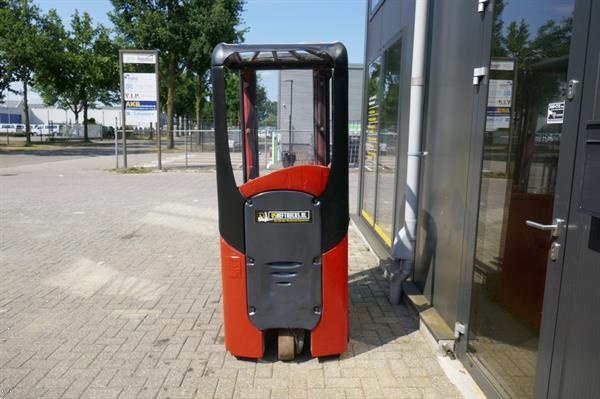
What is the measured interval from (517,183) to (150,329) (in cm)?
306

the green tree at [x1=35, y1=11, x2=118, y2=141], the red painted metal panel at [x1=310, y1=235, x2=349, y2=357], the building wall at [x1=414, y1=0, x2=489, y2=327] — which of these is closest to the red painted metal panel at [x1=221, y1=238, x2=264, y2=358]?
the red painted metal panel at [x1=310, y1=235, x2=349, y2=357]

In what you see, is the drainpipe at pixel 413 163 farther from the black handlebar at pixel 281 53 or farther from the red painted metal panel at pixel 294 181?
the red painted metal panel at pixel 294 181

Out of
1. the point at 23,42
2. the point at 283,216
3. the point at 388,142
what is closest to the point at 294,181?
the point at 283,216

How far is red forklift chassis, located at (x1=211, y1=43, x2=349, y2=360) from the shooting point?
303 cm

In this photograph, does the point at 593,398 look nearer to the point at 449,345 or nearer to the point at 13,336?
the point at 449,345

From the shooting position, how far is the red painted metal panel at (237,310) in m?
3.18

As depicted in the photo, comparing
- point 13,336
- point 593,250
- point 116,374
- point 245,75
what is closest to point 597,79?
point 593,250

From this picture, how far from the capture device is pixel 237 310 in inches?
128

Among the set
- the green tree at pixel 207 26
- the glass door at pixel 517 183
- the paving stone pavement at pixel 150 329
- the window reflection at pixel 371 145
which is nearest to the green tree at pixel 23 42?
the green tree at pixel 207 26

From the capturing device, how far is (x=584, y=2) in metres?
1.98

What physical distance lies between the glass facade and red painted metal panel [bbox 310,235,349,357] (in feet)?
7.26

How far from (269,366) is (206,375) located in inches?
17.5

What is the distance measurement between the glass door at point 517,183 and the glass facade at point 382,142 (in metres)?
2.23

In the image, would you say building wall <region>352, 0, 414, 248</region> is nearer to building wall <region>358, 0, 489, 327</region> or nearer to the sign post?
building wall <region>358, 0, 489, 327</region>
